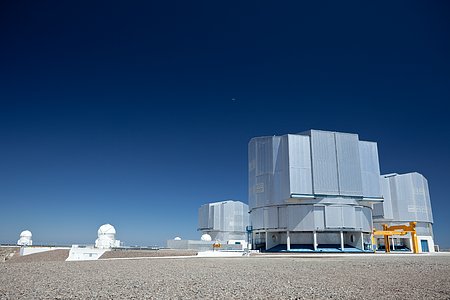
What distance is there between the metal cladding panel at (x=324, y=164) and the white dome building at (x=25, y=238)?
192 feet

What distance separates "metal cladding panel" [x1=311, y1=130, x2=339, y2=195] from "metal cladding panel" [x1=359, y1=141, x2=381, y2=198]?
500 centimetres

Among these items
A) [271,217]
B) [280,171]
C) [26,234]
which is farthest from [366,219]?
[26,234]

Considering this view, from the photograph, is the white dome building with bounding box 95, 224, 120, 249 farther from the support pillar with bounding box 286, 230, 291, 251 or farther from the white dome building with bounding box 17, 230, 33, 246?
the support pillar with bounding box 286, 230, 291, 251

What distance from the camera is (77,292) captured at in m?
8.70

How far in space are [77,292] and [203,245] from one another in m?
57.9

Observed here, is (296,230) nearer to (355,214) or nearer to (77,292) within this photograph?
(355,214)

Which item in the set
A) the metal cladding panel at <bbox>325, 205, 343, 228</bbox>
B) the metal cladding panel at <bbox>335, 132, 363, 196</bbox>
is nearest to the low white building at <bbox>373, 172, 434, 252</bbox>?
the metal cladding panel at <bbox>335, 132, 363, 196</bbox>

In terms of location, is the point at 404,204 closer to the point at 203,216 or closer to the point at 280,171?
the point at 280,171

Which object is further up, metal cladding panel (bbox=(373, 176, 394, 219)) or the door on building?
metal cladding panel (bbox=(373, 176, 394, 219))

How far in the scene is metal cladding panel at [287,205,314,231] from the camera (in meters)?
43.8

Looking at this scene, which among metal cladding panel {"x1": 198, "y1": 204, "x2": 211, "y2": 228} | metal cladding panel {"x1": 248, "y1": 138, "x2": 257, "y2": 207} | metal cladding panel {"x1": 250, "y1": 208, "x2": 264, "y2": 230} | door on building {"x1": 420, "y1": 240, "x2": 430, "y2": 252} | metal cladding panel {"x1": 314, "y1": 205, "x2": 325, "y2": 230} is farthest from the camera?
metal cladding panel {"x1": 198, "y1": 204, "x2": 211, "y2": 228}

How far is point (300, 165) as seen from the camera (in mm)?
44906

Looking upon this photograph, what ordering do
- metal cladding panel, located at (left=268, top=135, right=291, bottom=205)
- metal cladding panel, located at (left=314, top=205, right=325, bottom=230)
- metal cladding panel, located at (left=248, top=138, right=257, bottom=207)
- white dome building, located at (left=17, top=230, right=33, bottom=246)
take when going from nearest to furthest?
1. metal cladding panel, located at (left=314, top=205, right=325, bottom=230)
2. metal cladding panel, located at (left=268, top=135, right=291, bottom=205)
3. metal cladding panel, located at (left=248, top=138, right=257, bottom=207)
4. white dome building, located at (left=17, top=230, right=33, bottom=246)

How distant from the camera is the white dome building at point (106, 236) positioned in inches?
2569
